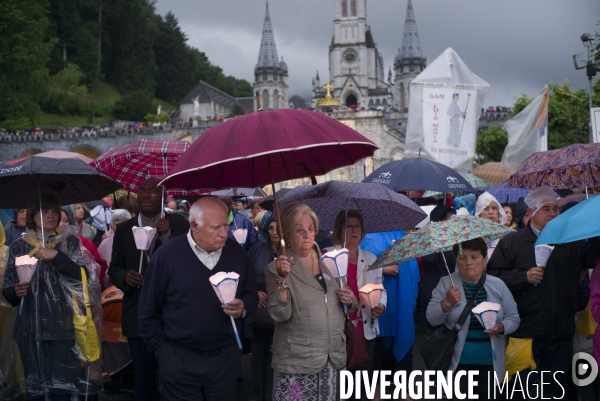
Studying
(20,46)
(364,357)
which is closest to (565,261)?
(364,357)

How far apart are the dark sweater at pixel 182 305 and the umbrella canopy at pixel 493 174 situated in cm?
1425

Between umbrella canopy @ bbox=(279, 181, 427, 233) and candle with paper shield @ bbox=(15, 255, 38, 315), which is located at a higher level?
umbrella canopy @ bbox=(279, 181, 427, 233)

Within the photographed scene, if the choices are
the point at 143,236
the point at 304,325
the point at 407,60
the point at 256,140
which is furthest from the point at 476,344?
the point at 407,60

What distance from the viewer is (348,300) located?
4.22m

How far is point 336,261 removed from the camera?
4.28 metres

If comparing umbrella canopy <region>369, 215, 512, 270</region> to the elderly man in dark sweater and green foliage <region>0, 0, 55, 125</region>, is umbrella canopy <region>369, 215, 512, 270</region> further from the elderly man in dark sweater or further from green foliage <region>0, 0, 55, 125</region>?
green foliage <region>0, 0, 55, 125</region>

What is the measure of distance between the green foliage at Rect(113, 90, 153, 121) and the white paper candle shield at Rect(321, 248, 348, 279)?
7003 centimetres

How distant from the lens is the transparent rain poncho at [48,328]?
5148mm

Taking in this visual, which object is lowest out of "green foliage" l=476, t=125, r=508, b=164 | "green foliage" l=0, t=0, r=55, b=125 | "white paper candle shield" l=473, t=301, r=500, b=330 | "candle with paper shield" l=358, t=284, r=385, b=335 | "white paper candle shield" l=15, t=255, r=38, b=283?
"white paper candle shield" l=473, t=301, r=500, b=330

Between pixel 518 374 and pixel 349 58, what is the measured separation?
287ft

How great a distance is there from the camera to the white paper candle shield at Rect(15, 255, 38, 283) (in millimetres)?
4945

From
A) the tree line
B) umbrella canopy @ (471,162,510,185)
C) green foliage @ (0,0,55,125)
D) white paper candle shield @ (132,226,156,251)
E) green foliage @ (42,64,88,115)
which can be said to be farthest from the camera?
the tree line

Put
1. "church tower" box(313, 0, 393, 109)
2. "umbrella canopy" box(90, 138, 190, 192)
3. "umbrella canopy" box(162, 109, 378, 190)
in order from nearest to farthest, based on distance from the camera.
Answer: "umbrella canopy" box(162, 109, 378, 190)
"umbrella canopy" box(90, 138, 190, 192)
"church tower" box(313, 0, 393, 109)

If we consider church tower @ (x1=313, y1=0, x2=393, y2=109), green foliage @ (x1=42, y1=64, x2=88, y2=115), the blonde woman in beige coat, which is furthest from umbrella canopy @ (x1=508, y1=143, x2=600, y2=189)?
church tower @ (x1=313, y1=0, x2=393, y2=109)
